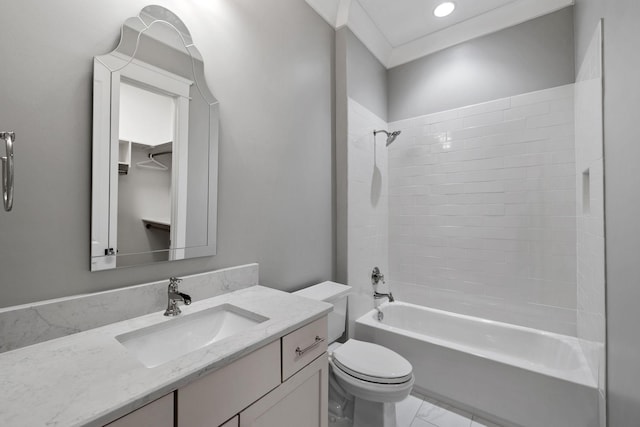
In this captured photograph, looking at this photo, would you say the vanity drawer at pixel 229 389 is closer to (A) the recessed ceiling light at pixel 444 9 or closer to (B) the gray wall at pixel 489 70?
(B) the gray wall at pixel 489 70

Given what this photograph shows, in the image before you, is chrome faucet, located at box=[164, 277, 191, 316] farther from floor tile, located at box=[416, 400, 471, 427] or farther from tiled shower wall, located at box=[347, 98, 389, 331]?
floor tile, located at box=[416, 400, 471, 427]

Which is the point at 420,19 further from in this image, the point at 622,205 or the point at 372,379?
the point at 372,379

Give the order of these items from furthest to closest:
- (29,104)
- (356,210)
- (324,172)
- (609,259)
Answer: (356,210) < (324,172) < (609,259) < (29,104)

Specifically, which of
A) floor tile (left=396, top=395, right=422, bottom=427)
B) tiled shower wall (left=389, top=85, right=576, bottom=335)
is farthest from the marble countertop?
tiled shower wall (left=389, top=85, right=576, bottom=335)

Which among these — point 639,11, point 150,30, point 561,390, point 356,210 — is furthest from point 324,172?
point 561,390

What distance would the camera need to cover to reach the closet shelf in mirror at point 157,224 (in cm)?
113

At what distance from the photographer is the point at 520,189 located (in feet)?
7.11

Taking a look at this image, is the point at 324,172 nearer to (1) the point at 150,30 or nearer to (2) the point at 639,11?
(1) the point at 150,30

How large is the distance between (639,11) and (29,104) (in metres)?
1.99

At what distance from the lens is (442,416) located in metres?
1.81

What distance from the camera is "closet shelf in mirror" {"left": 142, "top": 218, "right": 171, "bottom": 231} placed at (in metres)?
1.13

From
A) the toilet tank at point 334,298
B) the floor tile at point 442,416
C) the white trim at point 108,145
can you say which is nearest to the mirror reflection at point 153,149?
the white trim at point 108,145

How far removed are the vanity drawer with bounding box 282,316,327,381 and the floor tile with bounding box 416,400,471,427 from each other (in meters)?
1.20

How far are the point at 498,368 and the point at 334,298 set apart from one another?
3.54 ft
